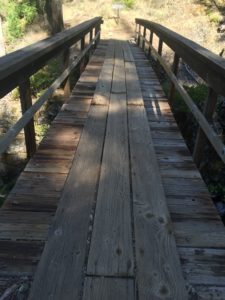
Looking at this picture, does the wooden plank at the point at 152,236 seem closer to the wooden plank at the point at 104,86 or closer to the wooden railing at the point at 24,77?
the wooden railing at the point at 24,77

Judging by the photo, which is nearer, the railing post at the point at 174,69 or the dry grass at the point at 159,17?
the railing post at the point at 174,69

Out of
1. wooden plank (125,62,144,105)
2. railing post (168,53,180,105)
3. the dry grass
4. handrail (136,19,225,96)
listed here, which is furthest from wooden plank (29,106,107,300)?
the dry grass

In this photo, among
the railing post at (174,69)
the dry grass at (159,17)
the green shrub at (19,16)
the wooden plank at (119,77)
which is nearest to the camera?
the railing post at (174,69)

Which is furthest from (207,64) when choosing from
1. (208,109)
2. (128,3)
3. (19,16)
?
(128,3)

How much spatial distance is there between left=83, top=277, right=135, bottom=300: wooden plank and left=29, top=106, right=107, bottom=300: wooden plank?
0.06 meters

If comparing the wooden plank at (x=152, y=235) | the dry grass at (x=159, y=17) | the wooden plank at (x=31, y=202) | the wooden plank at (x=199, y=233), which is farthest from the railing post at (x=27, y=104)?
the dry grass at (x=159, y=17)

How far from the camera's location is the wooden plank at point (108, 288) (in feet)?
5.93

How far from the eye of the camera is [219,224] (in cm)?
246

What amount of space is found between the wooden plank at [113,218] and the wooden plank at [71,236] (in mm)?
69

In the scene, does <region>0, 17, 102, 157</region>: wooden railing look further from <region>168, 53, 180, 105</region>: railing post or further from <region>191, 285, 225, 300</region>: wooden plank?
<region>168, 53, 180, 105</region>: railing post

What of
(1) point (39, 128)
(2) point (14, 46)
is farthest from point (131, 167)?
(2) point (14, 46)

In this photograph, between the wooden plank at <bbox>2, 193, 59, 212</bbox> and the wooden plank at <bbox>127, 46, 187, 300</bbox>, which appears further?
the wooden plank at <bbox>2, 193, 59, 212</bbox>

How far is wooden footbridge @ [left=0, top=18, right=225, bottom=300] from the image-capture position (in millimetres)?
1926

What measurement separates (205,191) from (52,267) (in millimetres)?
1483
